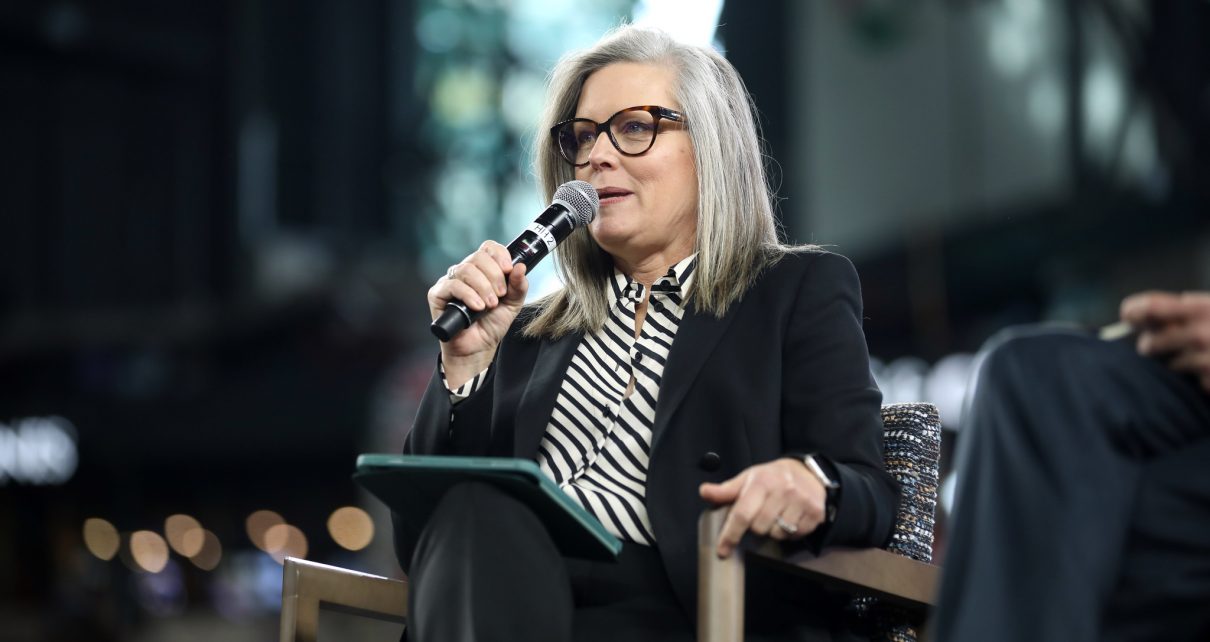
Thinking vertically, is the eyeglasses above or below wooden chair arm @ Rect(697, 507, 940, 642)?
above

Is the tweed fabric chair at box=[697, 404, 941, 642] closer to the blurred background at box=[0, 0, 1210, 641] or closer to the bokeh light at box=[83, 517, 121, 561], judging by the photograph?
the blurred background at box=[0, 0, 1210, 641]

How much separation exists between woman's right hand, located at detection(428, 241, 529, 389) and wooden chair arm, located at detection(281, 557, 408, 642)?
0.83ft

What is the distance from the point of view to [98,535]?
17.5m

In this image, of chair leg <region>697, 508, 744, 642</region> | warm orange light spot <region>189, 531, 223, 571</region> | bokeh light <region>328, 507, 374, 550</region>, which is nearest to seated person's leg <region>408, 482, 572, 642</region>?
chair leg <region>697, 508, 744, 642</region>

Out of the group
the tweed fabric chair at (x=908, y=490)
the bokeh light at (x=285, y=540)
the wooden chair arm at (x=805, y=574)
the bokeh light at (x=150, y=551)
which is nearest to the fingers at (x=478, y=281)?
the wooden chair arm at (x=805, y=574)

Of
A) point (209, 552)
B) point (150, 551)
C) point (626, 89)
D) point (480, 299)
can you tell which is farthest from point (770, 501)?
point (209, 552)

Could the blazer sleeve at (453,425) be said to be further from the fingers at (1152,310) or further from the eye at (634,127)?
the fingers at (1152,310)

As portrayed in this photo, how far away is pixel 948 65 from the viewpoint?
9688 millimetres

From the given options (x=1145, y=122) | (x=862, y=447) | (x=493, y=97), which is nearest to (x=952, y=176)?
(x=1145, y=122)

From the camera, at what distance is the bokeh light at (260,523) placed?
18.4 meters

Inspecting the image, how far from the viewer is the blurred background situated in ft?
24.6

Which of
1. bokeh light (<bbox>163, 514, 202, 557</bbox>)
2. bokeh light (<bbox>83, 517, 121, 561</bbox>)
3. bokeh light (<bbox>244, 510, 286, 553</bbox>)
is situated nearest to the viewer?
bokeh light (<bbox>83, 517, 121, 561</bbox>)

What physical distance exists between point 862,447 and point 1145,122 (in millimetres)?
5439

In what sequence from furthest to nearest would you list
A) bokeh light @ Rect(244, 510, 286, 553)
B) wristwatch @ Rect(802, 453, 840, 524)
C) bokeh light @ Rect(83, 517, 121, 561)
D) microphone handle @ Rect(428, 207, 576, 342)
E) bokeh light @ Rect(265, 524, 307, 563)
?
bokeh light @ Rect(244, 510, 286, 553)
bokeh light @ Rect(265, 524, 307, 563)
bokeh light @ Rect(83, 517, 121, 561)
microphone handle @ Rect(428, 207, 576, 342)
wristwatch @ Rect(802, 453, 840, 524)
